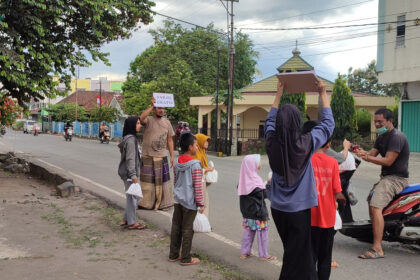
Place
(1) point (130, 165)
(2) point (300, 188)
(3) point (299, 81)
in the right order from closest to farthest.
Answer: (2) point (300, 188)
(3) point (299, 81)
(1) point (130, 165)

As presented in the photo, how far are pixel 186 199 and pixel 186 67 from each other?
3093cm

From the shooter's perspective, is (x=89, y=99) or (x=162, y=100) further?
(x=89, y=99)

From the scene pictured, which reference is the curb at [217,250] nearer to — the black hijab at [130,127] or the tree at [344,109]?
the black hijab at [130,127]

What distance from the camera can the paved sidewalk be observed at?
452cm

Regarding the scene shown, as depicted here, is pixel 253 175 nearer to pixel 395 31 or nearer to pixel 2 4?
pixel 2 4

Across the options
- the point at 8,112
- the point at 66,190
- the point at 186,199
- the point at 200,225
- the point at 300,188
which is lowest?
the point at 66,190

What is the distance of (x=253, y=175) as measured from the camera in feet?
16.3

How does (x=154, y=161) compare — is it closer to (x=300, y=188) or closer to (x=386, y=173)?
(x=386, y=173)

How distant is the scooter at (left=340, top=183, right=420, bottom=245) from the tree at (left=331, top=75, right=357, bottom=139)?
18.7 m

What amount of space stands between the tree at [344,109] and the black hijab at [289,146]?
21.1 metres

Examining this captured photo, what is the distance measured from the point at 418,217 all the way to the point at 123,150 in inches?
156

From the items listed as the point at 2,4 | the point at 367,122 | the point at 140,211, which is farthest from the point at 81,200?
the point at 367,122

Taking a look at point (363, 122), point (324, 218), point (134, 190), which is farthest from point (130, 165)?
point (363, 122)

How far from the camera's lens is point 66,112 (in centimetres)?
6091
